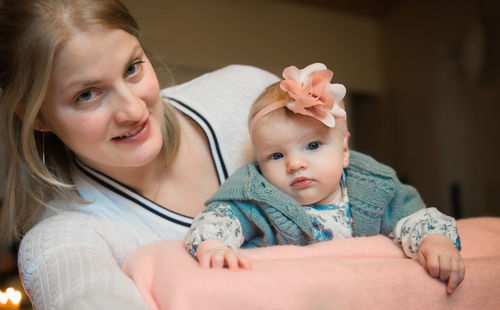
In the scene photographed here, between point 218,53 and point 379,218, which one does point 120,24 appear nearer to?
point 379,218

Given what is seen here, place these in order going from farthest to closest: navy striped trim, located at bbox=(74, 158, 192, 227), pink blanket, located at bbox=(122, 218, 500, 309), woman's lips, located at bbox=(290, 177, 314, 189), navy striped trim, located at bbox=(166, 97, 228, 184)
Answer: navy striped trim, located at bbox=(166, 97, 228, 184) → navy striped trim, located at bbox=(74, 158, 192, 227) → woman's lips, located at bbox=(290, 177, 314, 189) → pink blanket, located at bbox=(122, 218, 500, 309)

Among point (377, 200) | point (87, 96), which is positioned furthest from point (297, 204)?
point (87, 96)

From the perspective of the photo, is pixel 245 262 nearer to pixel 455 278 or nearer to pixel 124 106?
pixel 455 278

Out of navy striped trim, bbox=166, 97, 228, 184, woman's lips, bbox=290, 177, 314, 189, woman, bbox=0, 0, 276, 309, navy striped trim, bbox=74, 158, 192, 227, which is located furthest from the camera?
navy striped trim, bbox=166, 97, 228, 184

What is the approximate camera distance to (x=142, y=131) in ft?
3.65

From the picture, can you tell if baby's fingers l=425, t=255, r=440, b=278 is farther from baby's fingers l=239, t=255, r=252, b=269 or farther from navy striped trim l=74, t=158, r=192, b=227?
navy striped trim l=74, t=158, r=192, b=227

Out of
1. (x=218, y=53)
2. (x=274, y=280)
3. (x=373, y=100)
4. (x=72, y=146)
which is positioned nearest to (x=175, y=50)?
(x=218, y=53)

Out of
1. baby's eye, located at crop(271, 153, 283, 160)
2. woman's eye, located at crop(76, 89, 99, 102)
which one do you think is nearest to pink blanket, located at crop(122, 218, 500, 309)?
baby's eye, located at crop(271, 153, 283, 160)

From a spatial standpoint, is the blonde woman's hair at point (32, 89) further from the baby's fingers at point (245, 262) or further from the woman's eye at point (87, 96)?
the baby's fingers at point (245, 262)

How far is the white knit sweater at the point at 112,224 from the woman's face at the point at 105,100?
0.12m

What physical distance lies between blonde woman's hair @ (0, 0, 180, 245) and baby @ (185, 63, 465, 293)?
335 millimetres

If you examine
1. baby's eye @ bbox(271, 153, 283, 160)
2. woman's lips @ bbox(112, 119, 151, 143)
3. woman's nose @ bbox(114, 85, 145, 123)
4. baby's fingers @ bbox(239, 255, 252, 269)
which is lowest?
baby's fingers @ bbox(239, 255, 252, 269)

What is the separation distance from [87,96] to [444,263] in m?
0.78

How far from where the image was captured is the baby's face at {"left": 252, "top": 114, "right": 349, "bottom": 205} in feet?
3.48
